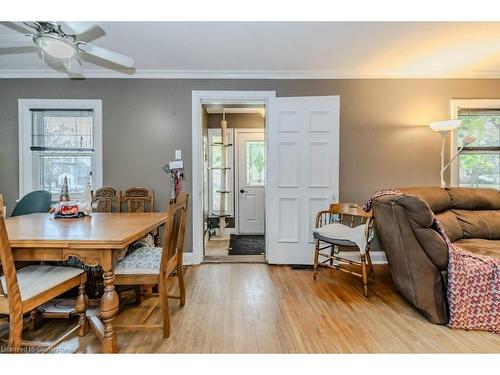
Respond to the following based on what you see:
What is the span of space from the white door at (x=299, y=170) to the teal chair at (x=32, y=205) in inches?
94.9

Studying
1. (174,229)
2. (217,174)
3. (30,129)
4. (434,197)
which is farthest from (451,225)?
(30,129)

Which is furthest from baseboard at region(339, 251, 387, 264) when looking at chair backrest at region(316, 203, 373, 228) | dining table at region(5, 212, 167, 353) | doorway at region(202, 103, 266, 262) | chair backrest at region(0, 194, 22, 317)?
chair backrest at region(0, 194, 22, 317)

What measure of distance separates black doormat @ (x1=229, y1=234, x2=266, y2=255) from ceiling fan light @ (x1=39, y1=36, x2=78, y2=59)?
291cm

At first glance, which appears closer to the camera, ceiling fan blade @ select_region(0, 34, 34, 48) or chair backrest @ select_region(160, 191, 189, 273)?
chair backrest @ select_region(160, 191, 189, 273)

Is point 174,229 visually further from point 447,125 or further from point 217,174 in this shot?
point 217,174

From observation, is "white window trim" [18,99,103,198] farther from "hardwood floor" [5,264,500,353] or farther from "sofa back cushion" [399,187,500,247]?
"sofa back cushion" [399,187,500,247]

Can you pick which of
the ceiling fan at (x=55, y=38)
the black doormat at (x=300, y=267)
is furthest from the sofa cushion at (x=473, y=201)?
the ceiling fan at (x=55, y=38)

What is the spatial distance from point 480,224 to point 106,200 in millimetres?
4072

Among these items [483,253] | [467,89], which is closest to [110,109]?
[483,253]

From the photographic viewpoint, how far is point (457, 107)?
3240mm

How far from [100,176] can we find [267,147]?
2.15m

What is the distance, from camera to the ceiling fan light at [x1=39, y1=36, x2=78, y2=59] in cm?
165

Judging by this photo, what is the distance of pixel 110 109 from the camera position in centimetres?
321
